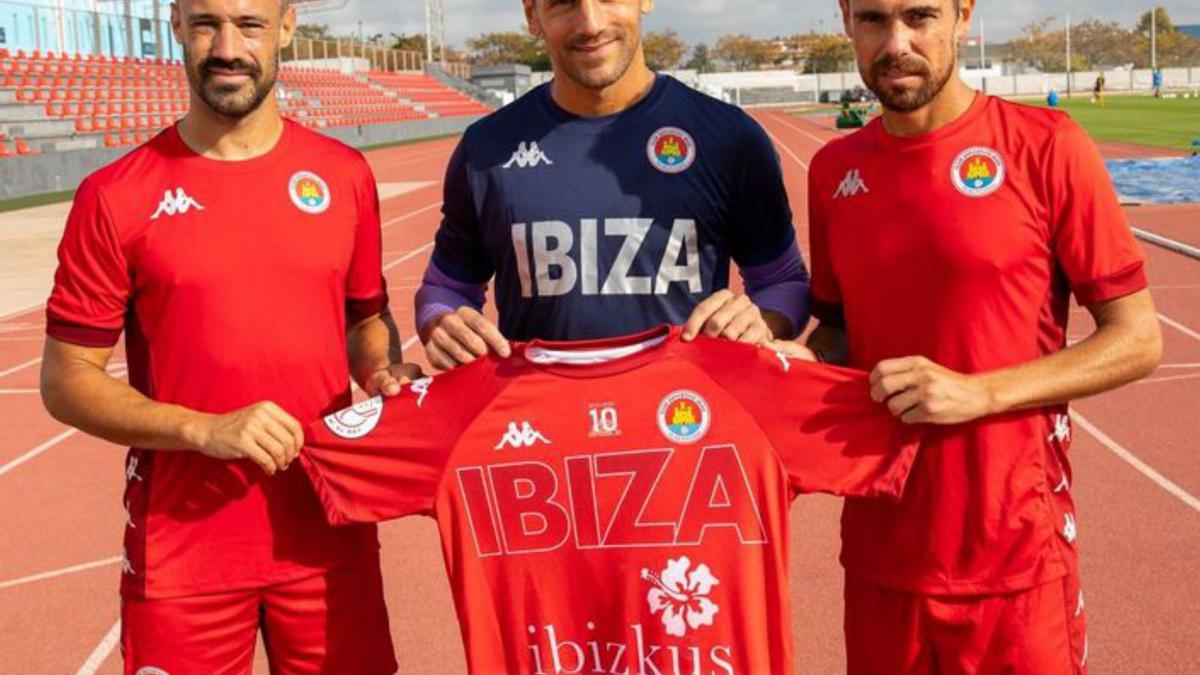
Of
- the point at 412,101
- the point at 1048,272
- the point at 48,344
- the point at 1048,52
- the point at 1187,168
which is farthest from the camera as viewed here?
the point at 1048,52

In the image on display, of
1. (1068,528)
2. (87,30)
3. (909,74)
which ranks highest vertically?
(87,30)

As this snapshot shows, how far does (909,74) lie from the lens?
273cm

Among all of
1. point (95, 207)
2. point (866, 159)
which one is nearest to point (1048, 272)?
point (866, 159)

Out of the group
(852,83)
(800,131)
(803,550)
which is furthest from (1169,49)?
(803,550)

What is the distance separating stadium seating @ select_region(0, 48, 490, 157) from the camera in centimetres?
2506

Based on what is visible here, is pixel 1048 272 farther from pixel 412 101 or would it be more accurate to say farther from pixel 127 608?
pixel 412 101

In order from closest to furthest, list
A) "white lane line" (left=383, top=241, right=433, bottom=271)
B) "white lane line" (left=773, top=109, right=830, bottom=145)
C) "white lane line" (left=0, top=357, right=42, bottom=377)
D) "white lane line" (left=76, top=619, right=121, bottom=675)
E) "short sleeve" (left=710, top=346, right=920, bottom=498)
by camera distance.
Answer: "short sleeve" (left=710, top=346, right=920, bottom=498) → "white lane line" (left=76, top=619, right=121, bottom=675) → "white lane line" (left=0, top=357, right=42, bottom=377) → "white lane line" (left=383, top=241, right=433, bottom=271) → "white lane line" (left=773, top=109, right=830, bottom=145)

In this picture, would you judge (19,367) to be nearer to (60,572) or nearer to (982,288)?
(60,572)

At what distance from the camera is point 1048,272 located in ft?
8.93

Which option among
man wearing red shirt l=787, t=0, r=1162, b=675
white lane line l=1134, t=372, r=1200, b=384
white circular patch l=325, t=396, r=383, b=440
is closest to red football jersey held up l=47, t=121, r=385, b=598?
white circular patch l=325, t=396, r=383, b=440

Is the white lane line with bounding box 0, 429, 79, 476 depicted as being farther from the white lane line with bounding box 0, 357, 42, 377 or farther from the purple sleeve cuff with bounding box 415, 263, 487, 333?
the purple sleeve cuff with bounding box 415, 263, 487, 333

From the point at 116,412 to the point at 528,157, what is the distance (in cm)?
113

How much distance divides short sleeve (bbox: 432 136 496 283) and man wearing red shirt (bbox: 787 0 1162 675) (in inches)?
38.6

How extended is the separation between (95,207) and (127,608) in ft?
3.07
